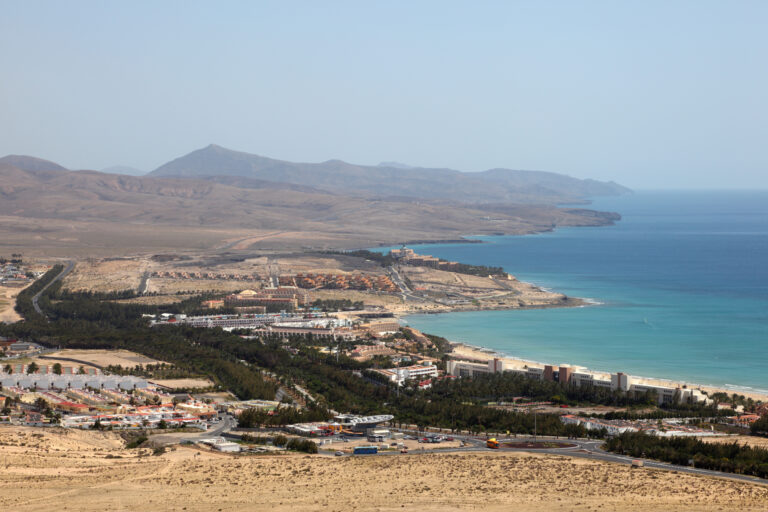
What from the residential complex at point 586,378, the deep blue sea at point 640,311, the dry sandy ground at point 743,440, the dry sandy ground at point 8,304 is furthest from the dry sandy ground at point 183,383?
the dry sandy ground at point 8,304

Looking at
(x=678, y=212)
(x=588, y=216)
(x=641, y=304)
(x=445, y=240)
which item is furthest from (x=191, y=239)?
(x=678, y=212)

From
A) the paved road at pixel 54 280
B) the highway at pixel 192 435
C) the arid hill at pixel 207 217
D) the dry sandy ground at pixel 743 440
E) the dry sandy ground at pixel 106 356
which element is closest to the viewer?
the highway at pixel 192 435

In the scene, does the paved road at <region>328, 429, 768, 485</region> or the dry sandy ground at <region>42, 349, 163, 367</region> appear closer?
the paved road at <region>328, 429, 768, 485</region>

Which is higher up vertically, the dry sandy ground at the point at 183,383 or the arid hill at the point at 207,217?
the arid hill at the point at 207,217

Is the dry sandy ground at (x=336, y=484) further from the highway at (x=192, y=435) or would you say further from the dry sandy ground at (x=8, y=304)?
the dry sandy ground at (x=8, y=304)

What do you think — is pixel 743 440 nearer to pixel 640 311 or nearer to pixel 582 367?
pixel 582 367

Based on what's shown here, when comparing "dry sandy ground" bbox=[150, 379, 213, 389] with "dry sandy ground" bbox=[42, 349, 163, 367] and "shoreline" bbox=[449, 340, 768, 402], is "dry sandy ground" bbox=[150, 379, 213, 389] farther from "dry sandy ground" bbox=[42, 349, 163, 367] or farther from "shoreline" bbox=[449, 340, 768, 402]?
"shoreline" bbox=[449, 340, 768, 402]

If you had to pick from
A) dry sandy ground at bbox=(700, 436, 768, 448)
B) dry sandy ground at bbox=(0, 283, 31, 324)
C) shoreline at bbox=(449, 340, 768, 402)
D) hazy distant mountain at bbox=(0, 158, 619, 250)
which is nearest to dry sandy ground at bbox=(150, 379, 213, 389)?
shoreline at bbox=(449, 340, 768, 402)
